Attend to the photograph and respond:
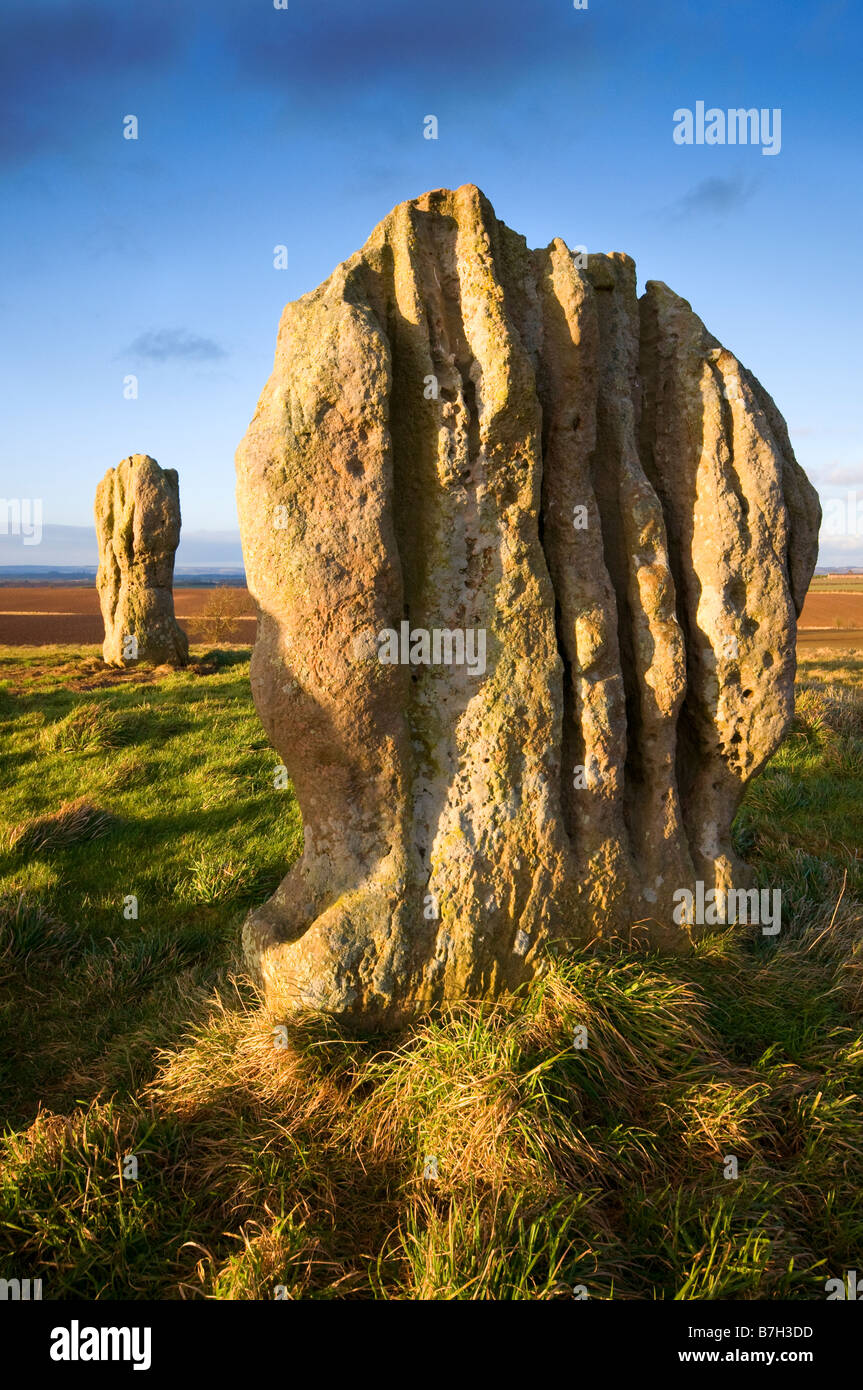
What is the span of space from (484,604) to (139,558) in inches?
498

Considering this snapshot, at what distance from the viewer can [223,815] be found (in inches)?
282

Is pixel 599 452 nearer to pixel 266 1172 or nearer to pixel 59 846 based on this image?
pixel 266 1172

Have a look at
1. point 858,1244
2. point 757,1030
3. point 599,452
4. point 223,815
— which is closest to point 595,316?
point 599,452

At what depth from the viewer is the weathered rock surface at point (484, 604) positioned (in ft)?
12.5

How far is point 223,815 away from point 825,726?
22.3 ft

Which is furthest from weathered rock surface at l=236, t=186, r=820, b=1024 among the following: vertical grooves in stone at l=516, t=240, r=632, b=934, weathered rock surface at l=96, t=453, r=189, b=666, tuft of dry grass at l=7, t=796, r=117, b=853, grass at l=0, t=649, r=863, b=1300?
weathered rock surface at l=96, t=453, r=189, b=666

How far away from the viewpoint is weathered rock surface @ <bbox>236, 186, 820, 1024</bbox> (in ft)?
12.5

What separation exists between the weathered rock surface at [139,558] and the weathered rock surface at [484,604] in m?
11.8

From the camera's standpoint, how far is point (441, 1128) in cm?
319

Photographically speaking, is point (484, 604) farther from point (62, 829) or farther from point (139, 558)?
point (139, 558)

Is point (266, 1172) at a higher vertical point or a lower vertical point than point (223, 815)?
lower

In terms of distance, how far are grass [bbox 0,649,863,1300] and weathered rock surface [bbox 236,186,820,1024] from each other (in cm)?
43

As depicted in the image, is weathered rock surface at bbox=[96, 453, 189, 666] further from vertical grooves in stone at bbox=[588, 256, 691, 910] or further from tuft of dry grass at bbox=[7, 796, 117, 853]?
vertical grooves in stone at bbox=[588, 256, 691, 910]

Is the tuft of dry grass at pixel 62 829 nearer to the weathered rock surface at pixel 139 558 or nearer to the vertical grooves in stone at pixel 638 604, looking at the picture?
Answer: the vertical grooves in stone at pixel 638 604
